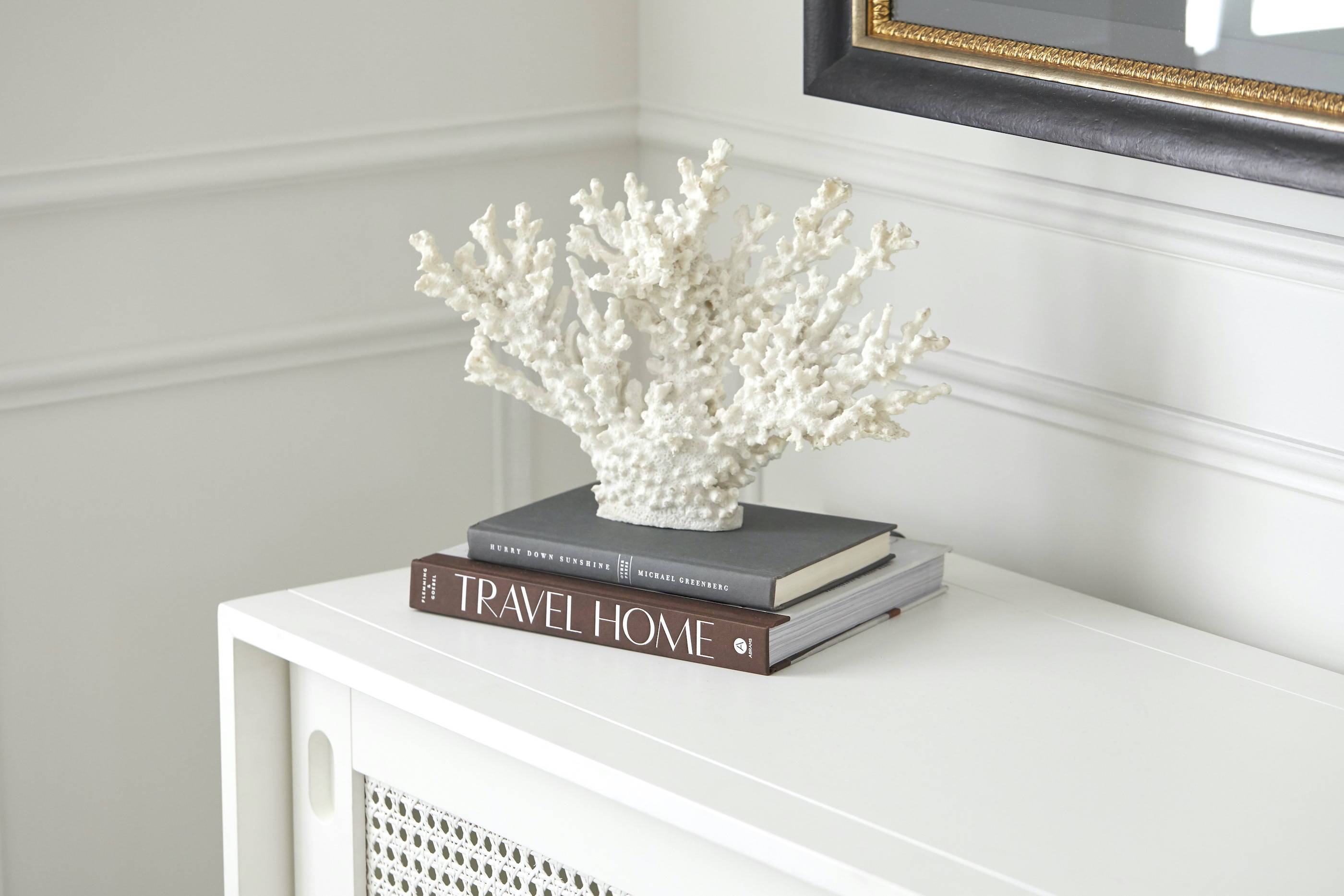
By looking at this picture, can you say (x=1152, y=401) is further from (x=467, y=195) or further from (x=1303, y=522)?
(x=467, y=195)

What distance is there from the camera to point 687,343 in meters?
1.19

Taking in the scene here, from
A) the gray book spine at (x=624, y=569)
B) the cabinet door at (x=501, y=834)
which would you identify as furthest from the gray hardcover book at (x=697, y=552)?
the cabinet door at (x=501, y=834)

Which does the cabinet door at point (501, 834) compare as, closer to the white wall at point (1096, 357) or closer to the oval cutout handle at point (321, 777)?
the oval cutout handle at point (321, 777)

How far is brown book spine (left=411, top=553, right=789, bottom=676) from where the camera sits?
1089 mm

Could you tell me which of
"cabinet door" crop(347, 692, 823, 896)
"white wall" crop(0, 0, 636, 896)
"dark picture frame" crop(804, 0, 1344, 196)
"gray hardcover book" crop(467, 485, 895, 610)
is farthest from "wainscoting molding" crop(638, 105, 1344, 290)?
"cabinet door" crop(347, 692, 823, 896)

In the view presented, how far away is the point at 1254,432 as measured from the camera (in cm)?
118

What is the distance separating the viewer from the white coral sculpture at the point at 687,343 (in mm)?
1131

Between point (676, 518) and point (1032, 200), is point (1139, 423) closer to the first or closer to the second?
point (1032, 200)

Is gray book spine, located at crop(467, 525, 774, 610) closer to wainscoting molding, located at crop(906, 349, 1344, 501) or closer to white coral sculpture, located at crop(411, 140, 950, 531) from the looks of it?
white coral sculpture, located at crop(411, 140, 950, 531)

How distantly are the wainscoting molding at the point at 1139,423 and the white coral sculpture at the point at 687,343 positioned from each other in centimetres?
20

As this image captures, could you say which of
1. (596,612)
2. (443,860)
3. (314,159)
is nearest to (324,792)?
(443,860)

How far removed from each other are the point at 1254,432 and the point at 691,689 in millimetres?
498

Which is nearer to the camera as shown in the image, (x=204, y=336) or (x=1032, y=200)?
(x=1032, y=200)

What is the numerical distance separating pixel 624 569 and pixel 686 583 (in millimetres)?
53
